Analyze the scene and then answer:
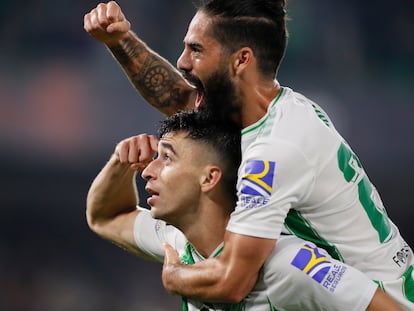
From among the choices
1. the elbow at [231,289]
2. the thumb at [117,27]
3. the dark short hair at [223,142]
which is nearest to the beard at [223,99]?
the dark short hair at [223,142]

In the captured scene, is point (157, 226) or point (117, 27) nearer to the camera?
point (117, 27)

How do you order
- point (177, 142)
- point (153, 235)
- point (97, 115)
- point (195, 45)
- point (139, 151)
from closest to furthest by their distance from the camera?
point (195, 45) → point (177, 142) → point (139, 151) → point (153, 235) → point (97, 115)

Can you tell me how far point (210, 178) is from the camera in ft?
10.7

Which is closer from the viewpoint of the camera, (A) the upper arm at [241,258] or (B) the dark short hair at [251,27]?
(A) the upper arm at [241,258]

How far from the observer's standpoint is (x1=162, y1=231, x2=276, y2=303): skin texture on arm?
9.82 feet

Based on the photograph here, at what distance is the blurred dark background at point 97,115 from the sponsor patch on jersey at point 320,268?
3607 mm

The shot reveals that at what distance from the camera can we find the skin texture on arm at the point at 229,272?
299 cm

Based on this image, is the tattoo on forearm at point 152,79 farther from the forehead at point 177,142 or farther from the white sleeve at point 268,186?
the white sleeve at point 268,186

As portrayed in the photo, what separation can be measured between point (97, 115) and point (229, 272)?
4.01 metres

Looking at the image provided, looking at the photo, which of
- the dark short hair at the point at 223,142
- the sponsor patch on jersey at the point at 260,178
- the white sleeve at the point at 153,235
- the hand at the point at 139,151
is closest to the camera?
the sponsor patch on jersey at the point at 260,178

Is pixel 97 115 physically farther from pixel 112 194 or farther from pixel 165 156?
pixel 165 156

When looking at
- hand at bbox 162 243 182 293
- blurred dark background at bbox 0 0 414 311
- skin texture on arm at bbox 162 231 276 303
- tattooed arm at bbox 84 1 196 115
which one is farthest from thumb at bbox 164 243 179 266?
blurred dark background at bbox 0 0 414 311

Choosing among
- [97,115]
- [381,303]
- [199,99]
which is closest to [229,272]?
[381,303]

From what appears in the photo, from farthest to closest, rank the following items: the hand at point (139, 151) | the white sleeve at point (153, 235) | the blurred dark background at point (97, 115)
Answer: the blurred dark background at point (97, 115) → the white sleeve at point (153, 235) → the hand at point (139, 151)
